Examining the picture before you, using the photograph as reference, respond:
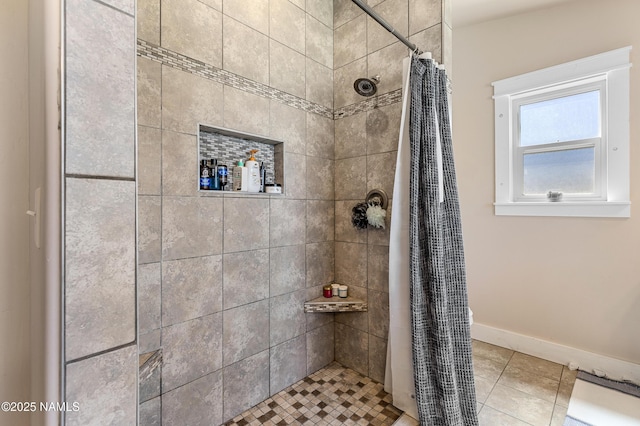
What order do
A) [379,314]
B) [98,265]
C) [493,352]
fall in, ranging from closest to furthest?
[98,265], [379,314], [493,352]

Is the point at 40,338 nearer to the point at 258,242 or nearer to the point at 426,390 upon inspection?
the point at 258,242

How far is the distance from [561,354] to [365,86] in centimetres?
240

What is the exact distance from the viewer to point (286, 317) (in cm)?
177

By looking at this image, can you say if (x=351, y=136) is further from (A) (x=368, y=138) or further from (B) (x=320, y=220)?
(B) (x=320, y=220)

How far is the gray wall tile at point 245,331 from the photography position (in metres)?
1.50

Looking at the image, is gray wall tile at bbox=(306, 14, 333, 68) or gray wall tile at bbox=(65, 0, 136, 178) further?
gray wall tile at bbox=(306, 14, 333, 68)

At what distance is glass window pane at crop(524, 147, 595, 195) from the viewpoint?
202cm

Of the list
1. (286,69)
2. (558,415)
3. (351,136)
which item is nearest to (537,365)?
(558,415)

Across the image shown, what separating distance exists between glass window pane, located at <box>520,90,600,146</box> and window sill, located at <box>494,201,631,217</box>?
1.66 ft

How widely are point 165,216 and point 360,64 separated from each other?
161 cm

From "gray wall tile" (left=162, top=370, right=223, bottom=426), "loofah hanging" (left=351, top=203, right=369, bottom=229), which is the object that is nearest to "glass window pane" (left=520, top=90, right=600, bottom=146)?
"loofah hanging" (left=351, top=203, right=369, bottom=229)

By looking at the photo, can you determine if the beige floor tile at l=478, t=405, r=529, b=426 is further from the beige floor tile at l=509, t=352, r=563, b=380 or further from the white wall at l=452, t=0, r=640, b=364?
the white wall at l=452, t=0, r=640, b=364

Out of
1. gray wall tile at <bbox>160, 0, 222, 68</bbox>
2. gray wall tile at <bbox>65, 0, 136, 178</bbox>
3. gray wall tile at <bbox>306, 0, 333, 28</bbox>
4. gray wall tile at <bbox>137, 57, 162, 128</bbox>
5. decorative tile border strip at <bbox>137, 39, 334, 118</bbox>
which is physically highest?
gray wall tile at <bbox>306, 0, 333, 28</bbox>

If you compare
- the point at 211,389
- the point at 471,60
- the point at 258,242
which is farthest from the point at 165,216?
the point at 471,60
